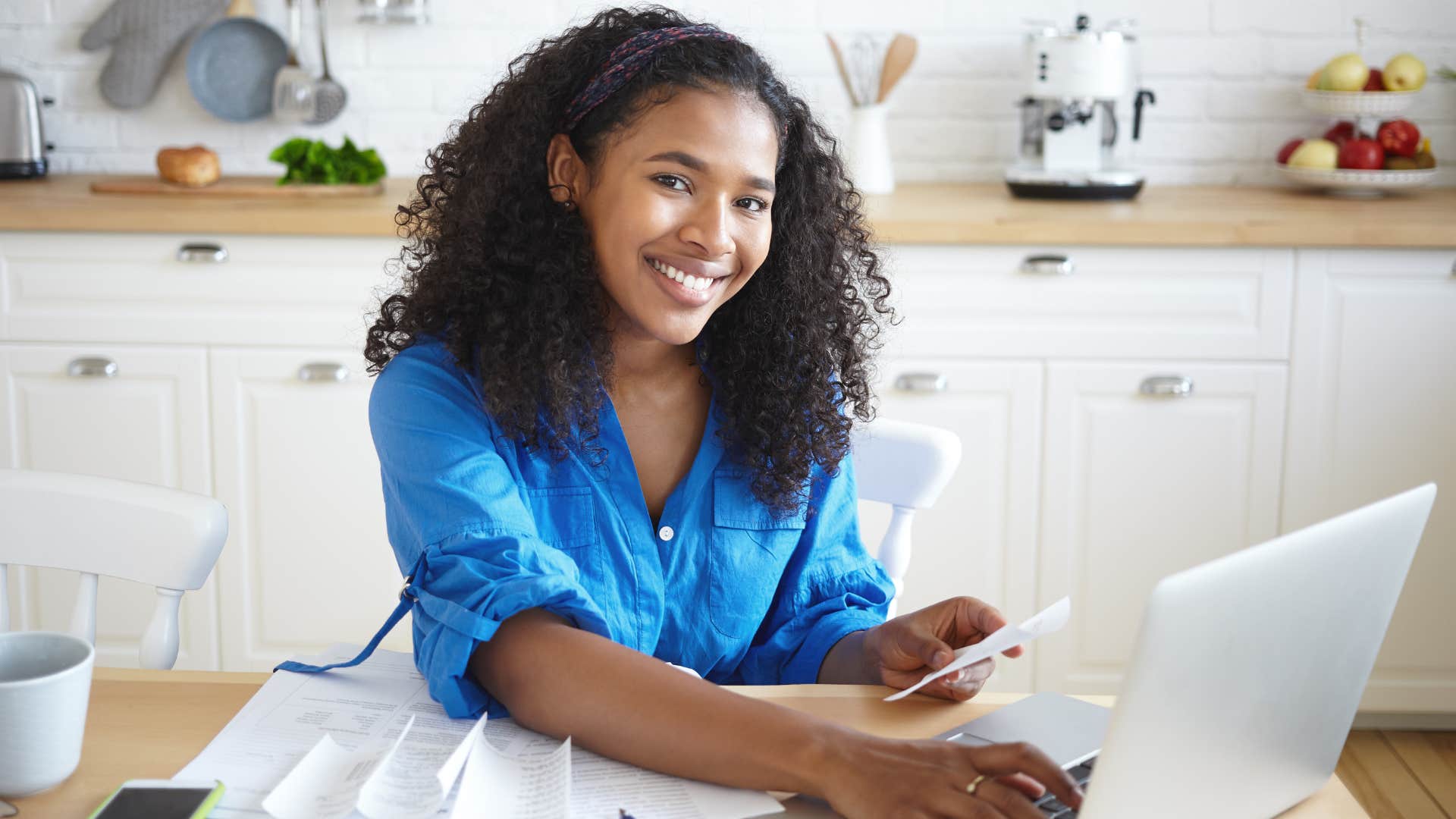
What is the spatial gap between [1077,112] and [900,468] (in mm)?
1477

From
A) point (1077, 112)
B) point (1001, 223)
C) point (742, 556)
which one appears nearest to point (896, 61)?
point (1077, 112)

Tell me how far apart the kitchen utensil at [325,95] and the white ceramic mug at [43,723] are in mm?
2165

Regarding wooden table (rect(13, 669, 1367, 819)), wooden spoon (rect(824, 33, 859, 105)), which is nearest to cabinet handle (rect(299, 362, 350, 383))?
wooden spoon (rect(824, 33, 859, 105))

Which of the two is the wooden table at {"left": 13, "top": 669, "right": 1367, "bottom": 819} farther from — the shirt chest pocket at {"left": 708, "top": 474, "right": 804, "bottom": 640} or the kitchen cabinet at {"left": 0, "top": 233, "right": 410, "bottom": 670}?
the kitchen cabinet at {"left": 0, "top": 233, "right": 410, "bottom": 670}

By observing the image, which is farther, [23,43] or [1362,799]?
[23,43]

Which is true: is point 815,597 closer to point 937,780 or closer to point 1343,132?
point 937,780

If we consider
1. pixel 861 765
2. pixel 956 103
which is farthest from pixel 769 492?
pixel 956 103

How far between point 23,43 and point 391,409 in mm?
2297

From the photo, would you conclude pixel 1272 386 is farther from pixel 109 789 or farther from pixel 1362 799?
pixel 109 789

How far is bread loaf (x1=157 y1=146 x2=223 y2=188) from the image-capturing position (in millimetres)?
2650

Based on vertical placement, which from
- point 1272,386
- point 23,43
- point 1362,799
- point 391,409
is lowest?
point 1362,799

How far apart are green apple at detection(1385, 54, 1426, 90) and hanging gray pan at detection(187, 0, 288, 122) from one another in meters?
2.26

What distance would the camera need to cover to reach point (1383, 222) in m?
2.34

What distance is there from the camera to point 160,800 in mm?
842
